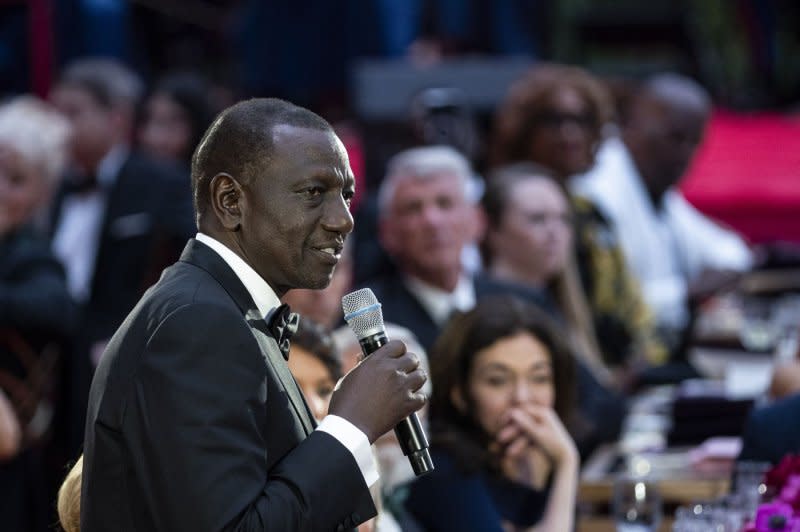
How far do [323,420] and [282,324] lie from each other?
170mm

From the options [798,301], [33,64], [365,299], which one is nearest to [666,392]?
[798,301]

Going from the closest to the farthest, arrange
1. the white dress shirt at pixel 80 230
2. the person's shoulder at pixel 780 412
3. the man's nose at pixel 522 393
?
the person's shoulder at pixel 780 412 < the man's nose at pixel 522 393 < the white dress shirt at pixel 80 230

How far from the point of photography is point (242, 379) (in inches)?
82.7

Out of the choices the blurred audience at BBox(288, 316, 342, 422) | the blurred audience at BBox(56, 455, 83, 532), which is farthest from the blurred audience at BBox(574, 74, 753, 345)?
the blurred audience at BBox(56, 455, 83, 532)

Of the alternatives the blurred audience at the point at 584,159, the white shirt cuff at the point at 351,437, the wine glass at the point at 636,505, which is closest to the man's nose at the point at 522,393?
the wine glass at the point at 636,505

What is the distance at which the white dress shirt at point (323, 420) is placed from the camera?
2172mm

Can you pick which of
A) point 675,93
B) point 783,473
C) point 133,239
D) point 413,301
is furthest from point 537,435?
point 675,93

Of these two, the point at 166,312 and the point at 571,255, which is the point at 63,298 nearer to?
the point at 571,255

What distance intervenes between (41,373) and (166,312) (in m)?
3.11

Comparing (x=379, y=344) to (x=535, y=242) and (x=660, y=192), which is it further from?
(x=660, y=192)

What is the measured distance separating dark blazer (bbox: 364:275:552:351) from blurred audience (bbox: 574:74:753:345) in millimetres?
1926

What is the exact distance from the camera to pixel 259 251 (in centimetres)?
223

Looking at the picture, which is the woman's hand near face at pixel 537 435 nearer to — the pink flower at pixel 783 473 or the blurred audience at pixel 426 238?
the pink flower at pixel 783 473

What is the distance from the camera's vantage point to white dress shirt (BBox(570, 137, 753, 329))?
7.42 meters
